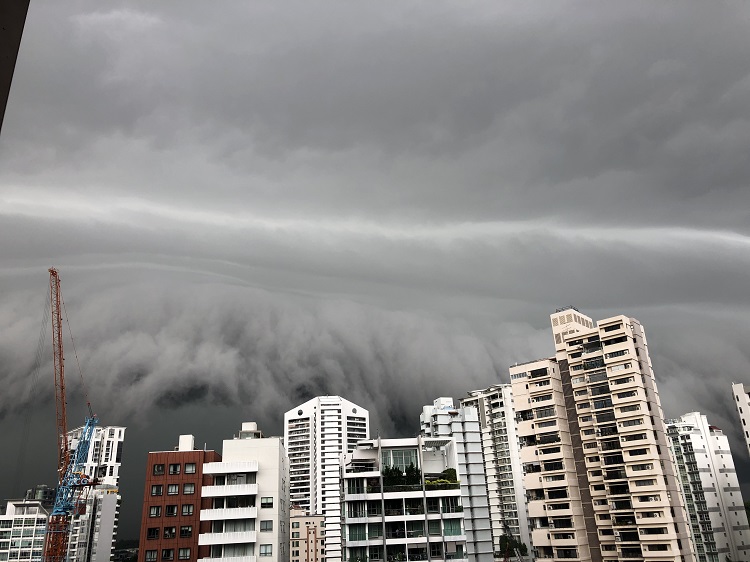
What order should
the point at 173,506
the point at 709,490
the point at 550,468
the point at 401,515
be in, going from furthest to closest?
the point at 709,490, the point at 550,468, the point at 173,506, the point at 401,515

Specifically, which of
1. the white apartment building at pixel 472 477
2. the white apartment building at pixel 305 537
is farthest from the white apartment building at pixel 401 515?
the white apartment building at pixel 305 537

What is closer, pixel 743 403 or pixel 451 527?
pixel 451 527

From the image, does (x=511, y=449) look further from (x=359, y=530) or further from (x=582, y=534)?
(x=359, y=530)

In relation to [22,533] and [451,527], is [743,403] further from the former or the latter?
[22,533]

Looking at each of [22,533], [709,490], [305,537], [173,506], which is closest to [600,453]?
[173,506]

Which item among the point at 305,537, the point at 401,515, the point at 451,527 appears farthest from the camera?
the point at 305,537

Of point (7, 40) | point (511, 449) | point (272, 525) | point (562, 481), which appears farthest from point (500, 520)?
point (7, 40)
